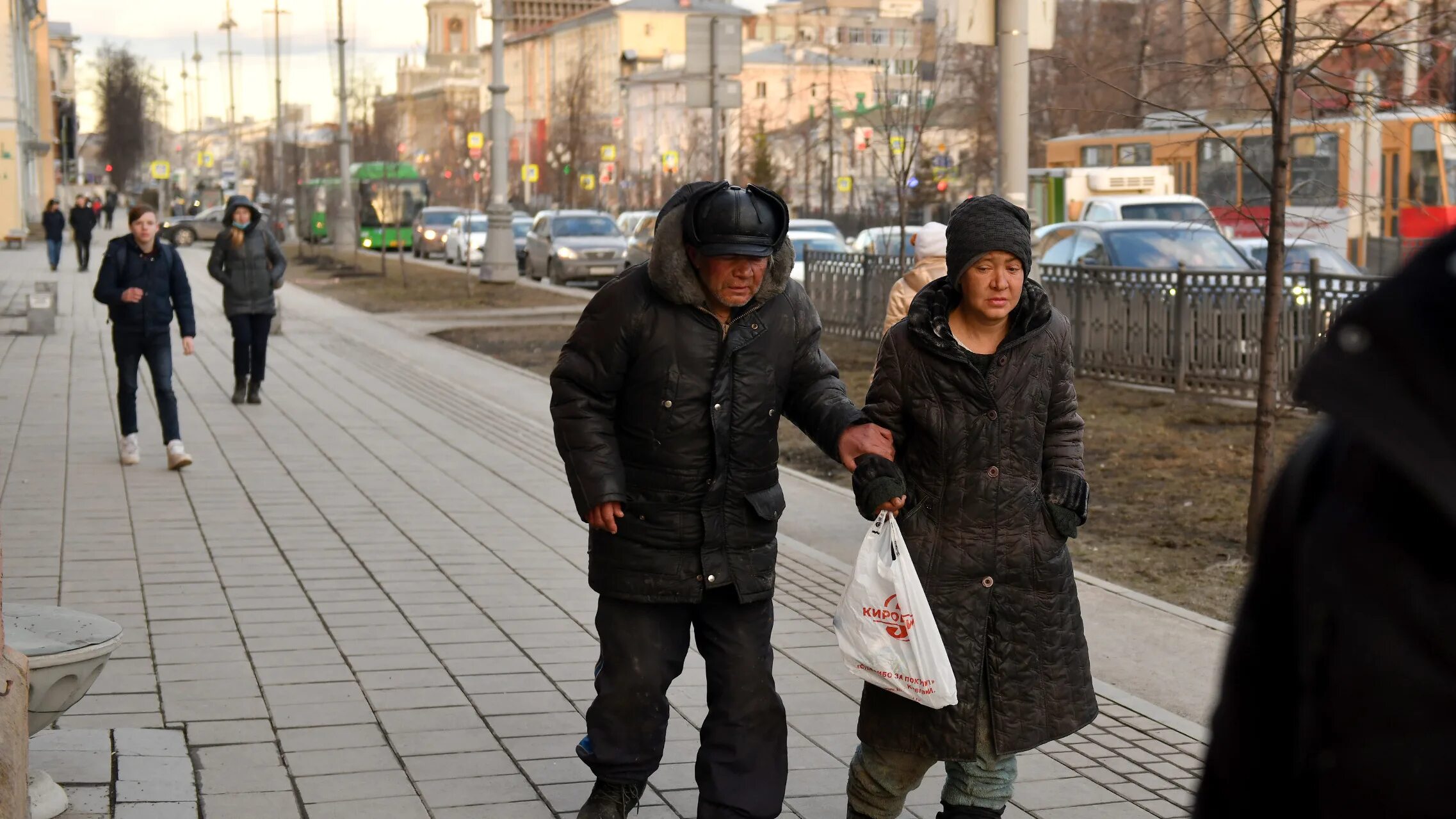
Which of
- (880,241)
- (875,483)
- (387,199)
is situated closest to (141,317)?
(875,483)

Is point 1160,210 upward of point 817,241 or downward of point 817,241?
upward

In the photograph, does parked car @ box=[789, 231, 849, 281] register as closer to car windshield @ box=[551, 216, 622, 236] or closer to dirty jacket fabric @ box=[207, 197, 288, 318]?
car windshield @ box=[551, 216, 622, 236]

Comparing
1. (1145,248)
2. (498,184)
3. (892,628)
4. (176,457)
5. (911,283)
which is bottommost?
(176,457)

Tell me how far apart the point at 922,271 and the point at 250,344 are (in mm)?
8688

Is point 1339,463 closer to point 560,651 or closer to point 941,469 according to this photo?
point 941,469

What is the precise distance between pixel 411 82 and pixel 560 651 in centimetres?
17444

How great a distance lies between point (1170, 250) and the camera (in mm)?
17156

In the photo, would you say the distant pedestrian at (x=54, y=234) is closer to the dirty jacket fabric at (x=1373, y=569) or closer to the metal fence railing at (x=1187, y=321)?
the metal fence railing at (x=1187, y=321)

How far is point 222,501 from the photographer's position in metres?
9.80

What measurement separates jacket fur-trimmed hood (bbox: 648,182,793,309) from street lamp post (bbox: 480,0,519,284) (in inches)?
1059

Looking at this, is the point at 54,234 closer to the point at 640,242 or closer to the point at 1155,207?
the point at 640,242

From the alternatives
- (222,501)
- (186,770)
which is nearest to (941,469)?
(186,770)

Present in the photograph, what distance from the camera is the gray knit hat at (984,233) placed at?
13.6 ft

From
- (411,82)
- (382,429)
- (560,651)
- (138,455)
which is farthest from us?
(411,82)
